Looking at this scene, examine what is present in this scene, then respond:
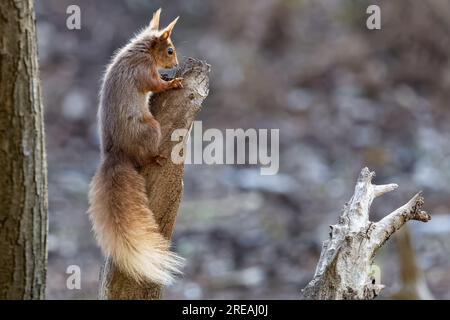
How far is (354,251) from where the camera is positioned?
10.2ft

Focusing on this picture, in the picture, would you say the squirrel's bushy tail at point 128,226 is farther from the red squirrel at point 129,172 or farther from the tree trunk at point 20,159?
the tree trunk at point 20,159

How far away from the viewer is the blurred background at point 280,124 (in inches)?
289

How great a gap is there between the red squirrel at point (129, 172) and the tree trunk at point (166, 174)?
48mm

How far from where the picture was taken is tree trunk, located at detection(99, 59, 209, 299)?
130 inches

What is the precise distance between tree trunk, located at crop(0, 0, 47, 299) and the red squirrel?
0.51 meters

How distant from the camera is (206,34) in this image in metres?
11.8

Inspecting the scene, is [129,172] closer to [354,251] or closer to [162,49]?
[162,49]

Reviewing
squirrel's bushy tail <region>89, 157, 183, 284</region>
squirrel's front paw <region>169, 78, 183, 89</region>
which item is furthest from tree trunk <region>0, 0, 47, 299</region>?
squirrel's front paw <region>169, 78, 183, 89</region>

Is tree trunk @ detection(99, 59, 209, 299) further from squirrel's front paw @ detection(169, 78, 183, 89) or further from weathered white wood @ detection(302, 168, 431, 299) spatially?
weathered white wood @ detection(302, 168, 431, 299)

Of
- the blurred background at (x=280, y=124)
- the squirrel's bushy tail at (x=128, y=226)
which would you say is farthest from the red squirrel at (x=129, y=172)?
the blurred background at (x=280, y=124)

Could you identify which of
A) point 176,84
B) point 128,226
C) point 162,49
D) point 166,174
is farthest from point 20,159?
point 162,49

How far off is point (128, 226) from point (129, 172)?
274 millimetres
